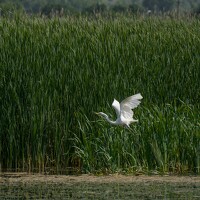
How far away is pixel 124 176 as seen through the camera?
12.0 m

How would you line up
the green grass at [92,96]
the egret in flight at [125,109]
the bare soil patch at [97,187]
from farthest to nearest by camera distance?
the green grass at [92,96] < the egret in flight at [125,109] < the bare soil patch at [97,187]

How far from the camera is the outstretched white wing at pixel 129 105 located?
12.2 metres

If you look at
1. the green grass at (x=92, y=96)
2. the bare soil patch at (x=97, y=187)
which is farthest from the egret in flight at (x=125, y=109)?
the bare soil patch at (x=97, y=187)

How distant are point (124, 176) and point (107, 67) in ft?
6.58

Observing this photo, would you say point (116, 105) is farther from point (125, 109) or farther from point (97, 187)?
point (97, 187)

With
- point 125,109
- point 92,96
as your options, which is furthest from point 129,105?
point 92,96

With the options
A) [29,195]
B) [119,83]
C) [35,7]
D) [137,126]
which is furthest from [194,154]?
[35,7]

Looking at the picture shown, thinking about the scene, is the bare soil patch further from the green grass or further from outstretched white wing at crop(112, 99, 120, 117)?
outstretched white wing at crop(112, 99, 120, 117)

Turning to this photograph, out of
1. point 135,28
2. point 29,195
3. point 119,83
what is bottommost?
point 29,195

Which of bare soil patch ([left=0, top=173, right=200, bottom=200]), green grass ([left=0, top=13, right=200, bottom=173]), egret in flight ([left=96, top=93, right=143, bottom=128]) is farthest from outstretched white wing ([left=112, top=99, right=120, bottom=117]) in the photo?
bare soil patch ([left=0, top=173, right=200, bottom=200])

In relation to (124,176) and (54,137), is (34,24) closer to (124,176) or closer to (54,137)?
(54,137)

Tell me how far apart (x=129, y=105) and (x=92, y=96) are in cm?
99

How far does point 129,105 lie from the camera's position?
12.4m

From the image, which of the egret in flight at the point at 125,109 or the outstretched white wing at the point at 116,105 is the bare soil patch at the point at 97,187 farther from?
the outstretched white wing at the point at 116,105
